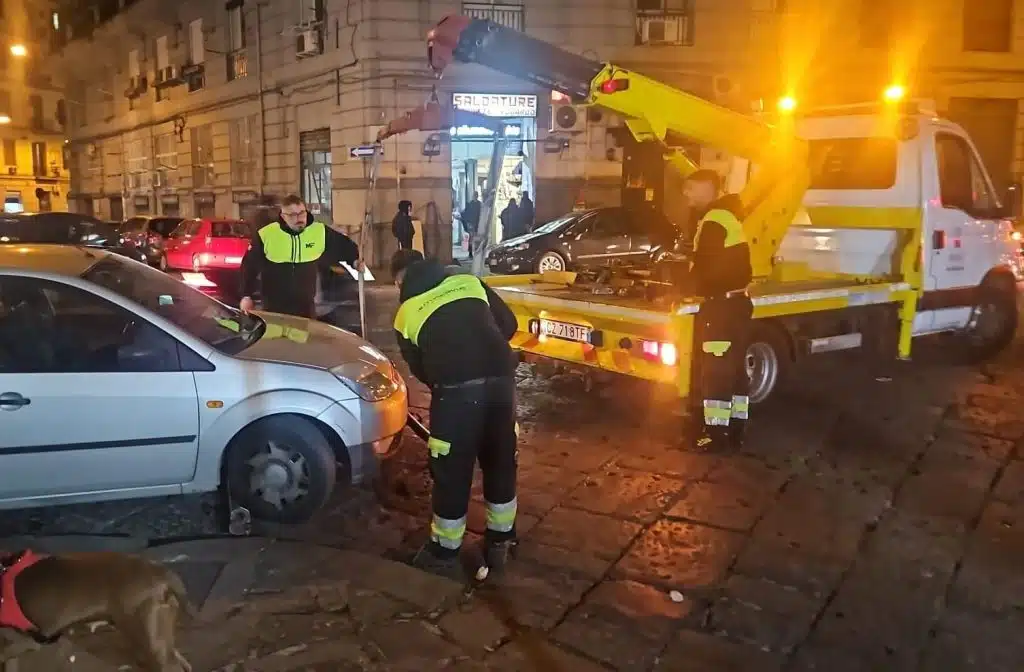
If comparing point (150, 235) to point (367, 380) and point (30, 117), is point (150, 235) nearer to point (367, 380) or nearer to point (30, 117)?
point (367, 380)

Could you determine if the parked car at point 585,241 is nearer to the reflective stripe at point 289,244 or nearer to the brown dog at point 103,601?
the reflective stripe at point 289,244

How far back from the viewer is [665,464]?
614cm

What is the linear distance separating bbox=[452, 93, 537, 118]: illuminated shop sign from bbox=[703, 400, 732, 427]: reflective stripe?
49.4 feet

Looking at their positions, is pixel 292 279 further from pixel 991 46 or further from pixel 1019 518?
pixel 991 46

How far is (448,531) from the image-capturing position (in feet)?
14.7

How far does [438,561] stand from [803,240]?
5.52 m

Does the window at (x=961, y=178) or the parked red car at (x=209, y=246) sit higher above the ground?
→ the window at (x=961, y=178)

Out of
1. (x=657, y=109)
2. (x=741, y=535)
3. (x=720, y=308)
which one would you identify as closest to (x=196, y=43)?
(x=657, y=109)

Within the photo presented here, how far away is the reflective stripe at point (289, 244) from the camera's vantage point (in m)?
6.68

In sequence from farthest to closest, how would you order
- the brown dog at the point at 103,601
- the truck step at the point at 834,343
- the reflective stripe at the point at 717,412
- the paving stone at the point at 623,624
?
1. the truck step at the point at 834,343
2. the reflective stripe at the point at 717,412
3. the paving stone at the point at 623,624
4. the brown dog at the point at 103,601

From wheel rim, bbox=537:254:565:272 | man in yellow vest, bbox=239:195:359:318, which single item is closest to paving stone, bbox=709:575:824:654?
man in yellow vest, bbox=239:195:359:318

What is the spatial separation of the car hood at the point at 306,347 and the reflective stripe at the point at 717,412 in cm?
224

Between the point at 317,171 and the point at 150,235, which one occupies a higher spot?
the point at 317,171

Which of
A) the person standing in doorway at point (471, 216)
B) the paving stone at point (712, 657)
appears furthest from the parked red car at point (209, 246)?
the paving stone at point (712, 657)
